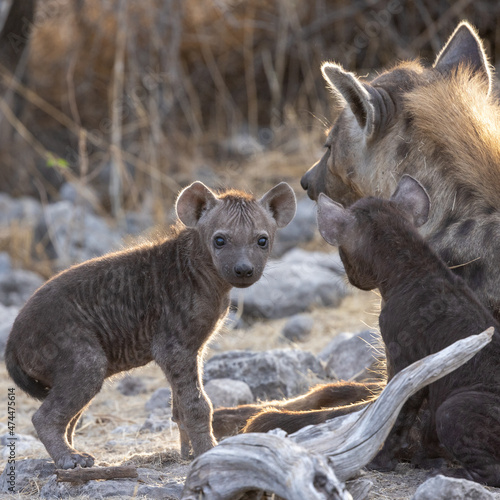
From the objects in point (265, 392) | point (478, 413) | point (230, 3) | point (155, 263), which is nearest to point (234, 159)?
point (230, 3)

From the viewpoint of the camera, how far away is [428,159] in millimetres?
3930

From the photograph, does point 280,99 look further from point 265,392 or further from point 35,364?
point 35,364

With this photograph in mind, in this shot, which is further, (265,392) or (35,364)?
(265,392)

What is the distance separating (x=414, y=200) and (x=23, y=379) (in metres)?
1.87

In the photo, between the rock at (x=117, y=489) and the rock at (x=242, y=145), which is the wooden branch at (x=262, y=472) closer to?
the rock at (x=117, y=489)

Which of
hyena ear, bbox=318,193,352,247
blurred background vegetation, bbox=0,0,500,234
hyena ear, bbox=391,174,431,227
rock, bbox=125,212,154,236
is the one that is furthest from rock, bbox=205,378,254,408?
blurred background vegetation, bbox=0,0,500,234

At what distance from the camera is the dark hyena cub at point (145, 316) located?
3.64 m

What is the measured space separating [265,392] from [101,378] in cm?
170

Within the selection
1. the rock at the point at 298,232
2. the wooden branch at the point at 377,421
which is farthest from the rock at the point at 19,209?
the wooden branch at the point at 377,421

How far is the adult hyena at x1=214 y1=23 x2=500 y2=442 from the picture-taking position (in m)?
3.67

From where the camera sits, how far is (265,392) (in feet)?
17.0

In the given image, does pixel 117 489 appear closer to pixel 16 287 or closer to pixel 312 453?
pixel 312 453

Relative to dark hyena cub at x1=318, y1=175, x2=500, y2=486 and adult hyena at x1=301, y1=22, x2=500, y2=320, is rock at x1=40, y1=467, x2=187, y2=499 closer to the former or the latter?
dark hyena cub at x1=318, y1=175, x2=500, y2=486

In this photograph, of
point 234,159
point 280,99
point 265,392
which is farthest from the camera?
point 280,99
